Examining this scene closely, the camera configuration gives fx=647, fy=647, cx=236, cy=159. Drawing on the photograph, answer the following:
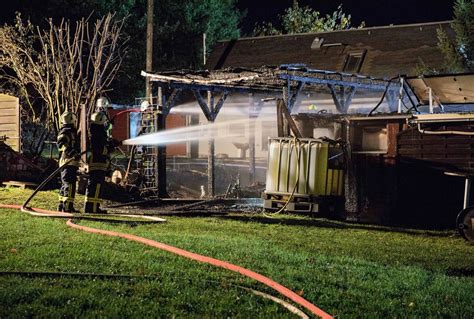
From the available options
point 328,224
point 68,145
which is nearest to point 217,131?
point 68,145

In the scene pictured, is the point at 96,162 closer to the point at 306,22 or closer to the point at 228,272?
the point at 228,272

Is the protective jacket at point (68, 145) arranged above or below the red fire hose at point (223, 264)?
above

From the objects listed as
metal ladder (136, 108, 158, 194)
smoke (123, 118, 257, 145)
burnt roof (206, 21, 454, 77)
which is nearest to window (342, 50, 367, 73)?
burnt roof (206, 21, 454, 77)

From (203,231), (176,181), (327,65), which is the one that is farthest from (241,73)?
(327,65)

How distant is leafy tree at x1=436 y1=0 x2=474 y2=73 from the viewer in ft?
69.7

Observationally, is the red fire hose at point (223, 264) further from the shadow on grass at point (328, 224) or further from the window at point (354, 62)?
the window at point (354, 62)

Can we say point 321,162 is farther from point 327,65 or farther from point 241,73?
point 327,65

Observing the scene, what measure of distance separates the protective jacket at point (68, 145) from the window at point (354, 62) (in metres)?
17.4

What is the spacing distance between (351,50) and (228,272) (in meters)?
23.0

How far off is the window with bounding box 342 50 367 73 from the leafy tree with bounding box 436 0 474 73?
545 cm

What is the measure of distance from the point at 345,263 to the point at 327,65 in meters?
21.1

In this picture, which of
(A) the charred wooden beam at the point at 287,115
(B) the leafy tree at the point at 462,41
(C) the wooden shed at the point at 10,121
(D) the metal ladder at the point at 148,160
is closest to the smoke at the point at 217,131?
(B) the leafy tree at the point at 462,41

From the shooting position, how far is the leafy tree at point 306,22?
49.1 m

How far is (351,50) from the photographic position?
2864 centimetres
